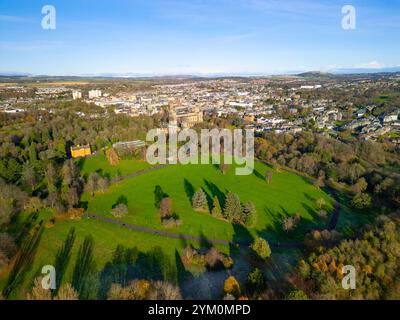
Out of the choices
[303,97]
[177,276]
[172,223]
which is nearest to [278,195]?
[172,223]

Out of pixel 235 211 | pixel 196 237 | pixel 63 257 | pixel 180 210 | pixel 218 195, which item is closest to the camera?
pixel 63 257

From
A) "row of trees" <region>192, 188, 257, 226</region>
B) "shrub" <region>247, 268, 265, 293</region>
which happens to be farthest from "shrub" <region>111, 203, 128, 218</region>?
"shrub" <region>247, 268, 265, 293</region>

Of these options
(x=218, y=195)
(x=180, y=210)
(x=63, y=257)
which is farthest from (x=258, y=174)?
(x=63, y=257)

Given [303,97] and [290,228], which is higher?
[303,97]

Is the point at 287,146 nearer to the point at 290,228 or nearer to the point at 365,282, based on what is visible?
the point at 290,228

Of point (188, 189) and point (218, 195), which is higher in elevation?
point (188, 189)

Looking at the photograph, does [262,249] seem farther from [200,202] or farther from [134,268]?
[134,268]

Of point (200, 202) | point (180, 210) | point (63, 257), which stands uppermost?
point (200, 202)

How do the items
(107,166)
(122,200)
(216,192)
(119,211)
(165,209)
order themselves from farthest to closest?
(107,166) < (216,192) < (122,200) < (165,209) < (119,211)
